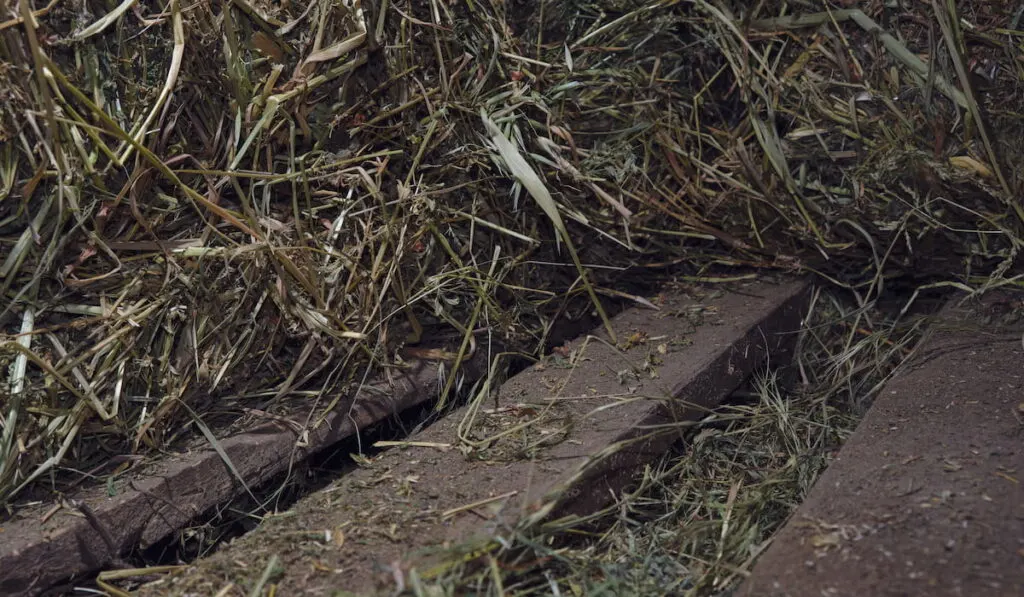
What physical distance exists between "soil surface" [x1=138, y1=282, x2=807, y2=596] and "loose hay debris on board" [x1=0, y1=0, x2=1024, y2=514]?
186 millimetres

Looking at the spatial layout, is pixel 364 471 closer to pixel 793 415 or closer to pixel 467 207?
pixel 467 207

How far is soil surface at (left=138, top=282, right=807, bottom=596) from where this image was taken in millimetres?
1405

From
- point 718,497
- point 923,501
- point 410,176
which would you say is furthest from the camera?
point 410,176

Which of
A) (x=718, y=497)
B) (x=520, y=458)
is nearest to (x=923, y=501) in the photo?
(x=718, y=497)

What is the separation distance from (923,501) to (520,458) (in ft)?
2.13

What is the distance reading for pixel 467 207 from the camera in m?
2.08

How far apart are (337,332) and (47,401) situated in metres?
0.51

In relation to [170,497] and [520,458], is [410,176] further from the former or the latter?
[170,497]

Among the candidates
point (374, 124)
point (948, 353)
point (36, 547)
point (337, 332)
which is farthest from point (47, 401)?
point (948, 353)

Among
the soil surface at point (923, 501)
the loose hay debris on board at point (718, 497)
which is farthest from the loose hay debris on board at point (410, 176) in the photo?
the soil surface at point (923, 501)

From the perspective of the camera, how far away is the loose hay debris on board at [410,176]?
1.64 m

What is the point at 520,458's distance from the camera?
1656 mm

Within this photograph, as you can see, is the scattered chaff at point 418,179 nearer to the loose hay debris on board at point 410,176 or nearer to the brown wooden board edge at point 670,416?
the loose hay debris on board at point 410,176

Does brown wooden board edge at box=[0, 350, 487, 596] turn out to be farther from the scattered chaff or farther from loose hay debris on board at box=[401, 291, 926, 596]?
loose hay debris on board at box=[401, 291, 926, 596]
